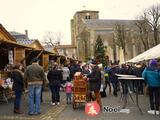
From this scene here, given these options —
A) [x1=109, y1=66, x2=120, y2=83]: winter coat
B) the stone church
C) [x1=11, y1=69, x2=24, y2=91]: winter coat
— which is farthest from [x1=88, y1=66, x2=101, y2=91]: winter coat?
Result: the stone church

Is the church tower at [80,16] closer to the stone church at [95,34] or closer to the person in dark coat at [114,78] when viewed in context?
the stone church at [95,34]

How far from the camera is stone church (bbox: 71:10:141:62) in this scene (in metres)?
116

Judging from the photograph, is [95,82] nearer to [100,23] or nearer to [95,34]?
[95,34]

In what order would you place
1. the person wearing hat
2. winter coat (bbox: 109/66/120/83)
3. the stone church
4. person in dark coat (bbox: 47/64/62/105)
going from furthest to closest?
the stone church, winter coat (bbox: 109/66/120/83), person in dark coat (bbox: 47/64/62/105), the person wearing hat

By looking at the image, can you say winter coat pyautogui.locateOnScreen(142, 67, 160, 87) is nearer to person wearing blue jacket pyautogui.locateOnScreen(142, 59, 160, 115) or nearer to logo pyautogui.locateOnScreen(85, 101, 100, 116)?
person wearing blue jacket pyautogui.locateOnScreen(142, 59, 160, 115)

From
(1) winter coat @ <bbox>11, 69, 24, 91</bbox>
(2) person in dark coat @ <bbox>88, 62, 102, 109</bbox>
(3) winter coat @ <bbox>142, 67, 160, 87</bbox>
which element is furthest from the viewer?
(2) person in dark coat @ <bbox>88, 62, 102, 109</bbox>

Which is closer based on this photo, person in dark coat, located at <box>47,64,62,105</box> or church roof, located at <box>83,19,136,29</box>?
person in dark coat, located at <box>47,64,62,105</box>

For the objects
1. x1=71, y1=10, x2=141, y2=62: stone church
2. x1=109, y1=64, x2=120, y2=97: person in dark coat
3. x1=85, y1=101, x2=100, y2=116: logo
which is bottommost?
x1=85, y1=101, x2=100, y2=116: logo

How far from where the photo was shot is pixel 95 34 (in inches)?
5310

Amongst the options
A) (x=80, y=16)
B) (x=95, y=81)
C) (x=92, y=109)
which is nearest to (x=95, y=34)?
(x=80, y=16)

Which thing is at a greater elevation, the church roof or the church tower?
the church tower

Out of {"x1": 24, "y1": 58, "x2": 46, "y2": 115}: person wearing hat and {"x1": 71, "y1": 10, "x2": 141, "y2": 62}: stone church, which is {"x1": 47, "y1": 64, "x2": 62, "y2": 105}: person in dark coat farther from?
{"x1": 71, "y1": 10, "x2": 141, "y2": 62}: stone church

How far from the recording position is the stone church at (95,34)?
116m

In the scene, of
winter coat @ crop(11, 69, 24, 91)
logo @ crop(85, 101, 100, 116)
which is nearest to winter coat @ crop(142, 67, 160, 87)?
logo @ crop(85, 101, 100, 116)
